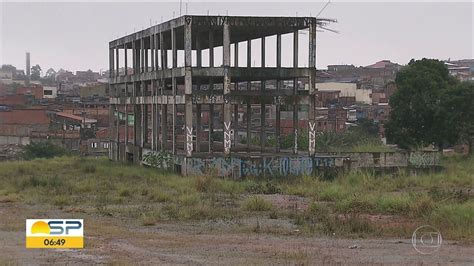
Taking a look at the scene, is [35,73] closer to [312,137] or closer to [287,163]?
[312,137]

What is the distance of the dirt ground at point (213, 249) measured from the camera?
1191 cm

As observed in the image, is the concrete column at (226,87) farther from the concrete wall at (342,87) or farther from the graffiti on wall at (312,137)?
the concrete wall at (342,87)

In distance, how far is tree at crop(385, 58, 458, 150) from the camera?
1722 inches

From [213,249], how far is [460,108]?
110 ft

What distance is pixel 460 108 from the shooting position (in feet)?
139

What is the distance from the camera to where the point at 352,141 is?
2175 inches

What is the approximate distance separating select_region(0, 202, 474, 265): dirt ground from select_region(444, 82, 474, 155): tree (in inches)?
1179

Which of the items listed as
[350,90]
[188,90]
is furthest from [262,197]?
[350,90]

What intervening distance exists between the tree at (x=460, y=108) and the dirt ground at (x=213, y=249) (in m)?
29.9

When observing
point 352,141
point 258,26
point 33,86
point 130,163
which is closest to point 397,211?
point 258,26

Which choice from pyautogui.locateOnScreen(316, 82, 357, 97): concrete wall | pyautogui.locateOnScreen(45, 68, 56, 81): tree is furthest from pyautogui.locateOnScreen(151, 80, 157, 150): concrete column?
pyautogui.locateOnScreen(45, 68, 56, 81): tree

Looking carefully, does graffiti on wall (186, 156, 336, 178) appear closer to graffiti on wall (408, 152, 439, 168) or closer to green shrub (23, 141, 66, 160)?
graffiti on wall (408, 152, 439, 168)

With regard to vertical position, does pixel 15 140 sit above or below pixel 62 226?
below

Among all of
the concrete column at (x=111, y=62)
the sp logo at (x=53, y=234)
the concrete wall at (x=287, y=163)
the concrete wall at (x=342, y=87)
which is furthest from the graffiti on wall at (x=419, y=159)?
the concrete wall at (x=342, y=87)
